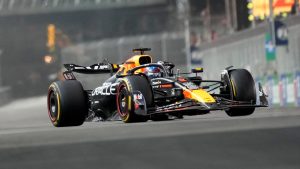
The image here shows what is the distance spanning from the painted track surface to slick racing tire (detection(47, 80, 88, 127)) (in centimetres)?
305

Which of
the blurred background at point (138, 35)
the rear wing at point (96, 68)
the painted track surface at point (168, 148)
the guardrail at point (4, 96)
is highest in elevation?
the blurred background at point (138, 35)

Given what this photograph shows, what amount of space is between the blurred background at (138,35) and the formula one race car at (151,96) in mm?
28423

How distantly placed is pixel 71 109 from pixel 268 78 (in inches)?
870

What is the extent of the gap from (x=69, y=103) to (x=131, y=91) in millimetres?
1823

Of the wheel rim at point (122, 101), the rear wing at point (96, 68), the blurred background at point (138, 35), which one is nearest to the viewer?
the wheel rim at point (122, 101)

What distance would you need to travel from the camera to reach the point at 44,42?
137 m

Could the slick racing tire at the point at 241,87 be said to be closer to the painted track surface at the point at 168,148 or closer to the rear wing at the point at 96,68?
the painted track surface at the point at 168,148

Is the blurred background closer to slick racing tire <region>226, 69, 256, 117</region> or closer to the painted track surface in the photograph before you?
slick racing tire <region>226, 69, 256, 117</region>

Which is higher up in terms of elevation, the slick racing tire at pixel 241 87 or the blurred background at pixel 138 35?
the blurred background at pixel 138 35

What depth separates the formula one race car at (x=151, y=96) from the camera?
1800cm

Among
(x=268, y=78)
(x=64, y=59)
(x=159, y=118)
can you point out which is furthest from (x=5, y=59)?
(x=159, y=118)

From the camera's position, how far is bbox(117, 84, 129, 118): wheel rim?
18.4 metres

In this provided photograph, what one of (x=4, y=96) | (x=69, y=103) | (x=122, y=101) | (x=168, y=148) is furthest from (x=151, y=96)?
(x=4, y=96)

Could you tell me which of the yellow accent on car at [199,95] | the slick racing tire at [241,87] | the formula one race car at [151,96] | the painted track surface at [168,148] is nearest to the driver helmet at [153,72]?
the formula one race car at [151,96]
